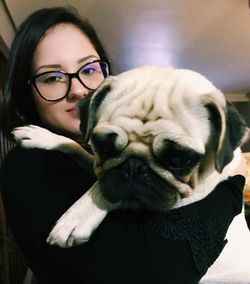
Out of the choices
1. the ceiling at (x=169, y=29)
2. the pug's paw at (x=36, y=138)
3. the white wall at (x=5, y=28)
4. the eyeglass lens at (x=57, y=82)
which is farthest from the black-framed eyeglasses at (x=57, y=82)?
the white wall at (x=5, y=28)

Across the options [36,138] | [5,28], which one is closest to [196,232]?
[36,138]

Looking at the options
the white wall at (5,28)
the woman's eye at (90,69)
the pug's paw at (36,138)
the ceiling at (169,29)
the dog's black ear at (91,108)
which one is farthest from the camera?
the ceiling at (169,29)

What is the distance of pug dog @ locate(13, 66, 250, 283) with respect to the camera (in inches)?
33.8

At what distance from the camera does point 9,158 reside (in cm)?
108

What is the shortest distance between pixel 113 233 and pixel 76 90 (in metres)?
0.56

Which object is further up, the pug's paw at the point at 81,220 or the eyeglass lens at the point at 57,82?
the eyeglass lens at the point at 57,82

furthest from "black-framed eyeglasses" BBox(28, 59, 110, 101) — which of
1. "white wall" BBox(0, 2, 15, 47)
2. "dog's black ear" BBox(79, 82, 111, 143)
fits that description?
"white wall" BBox(0, 2, 15, 47)

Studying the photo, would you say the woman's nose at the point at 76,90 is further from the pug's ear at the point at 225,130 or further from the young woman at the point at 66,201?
the pug's ear at the point at 225,130

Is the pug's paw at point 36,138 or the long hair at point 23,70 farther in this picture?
the long hair at point 23,70

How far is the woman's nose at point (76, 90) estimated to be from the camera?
1.26 meters

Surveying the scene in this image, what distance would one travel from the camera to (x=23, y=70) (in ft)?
4.41

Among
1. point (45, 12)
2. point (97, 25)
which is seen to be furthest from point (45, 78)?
point (97, 25)

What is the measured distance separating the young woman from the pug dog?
0.04m

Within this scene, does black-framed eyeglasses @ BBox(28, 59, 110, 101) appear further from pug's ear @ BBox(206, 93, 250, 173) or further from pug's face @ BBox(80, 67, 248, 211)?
pug's ear @ BBox(206, 93, 250, 173)
